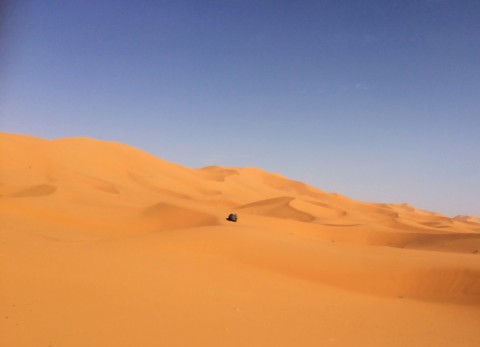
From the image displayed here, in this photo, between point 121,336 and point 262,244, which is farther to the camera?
point 262,244

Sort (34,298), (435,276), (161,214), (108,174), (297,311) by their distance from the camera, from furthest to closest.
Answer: (108,174) → (161,214) → (435,276) → (297,311) → (34,298)

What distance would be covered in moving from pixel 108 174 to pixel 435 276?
29.3 metres

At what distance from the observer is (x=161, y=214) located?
16.6 m

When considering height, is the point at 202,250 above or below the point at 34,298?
above

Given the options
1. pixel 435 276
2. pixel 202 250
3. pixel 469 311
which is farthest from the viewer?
pixel 202 250

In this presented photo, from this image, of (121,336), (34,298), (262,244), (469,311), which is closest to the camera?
(121,336)

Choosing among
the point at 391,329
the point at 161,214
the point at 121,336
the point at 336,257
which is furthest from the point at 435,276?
the point at 161,214

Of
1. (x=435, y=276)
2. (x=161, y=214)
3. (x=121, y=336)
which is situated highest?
(x=161, y=214)

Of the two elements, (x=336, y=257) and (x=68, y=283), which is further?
(x=336, y=257)

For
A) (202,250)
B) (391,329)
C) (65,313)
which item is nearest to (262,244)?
(202,250)

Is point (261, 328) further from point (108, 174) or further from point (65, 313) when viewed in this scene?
point (108, 174)

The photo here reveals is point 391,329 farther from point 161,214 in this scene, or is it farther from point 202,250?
point 161,214

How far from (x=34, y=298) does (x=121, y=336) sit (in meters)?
1.76

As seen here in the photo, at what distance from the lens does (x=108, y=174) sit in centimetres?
3244
